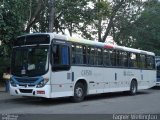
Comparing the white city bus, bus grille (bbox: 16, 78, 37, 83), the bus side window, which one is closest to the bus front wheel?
the white city bus

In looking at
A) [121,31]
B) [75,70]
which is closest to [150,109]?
[75,70]

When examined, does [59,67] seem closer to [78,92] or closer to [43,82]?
[43,82]

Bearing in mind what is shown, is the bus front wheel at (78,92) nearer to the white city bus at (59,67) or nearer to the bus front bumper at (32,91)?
the white city bus at (59,67)

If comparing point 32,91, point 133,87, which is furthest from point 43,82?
point 133,87

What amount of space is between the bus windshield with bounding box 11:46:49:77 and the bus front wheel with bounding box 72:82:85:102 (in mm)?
2244

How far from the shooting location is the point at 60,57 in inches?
643

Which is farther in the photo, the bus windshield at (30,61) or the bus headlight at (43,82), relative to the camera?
the bus windshield at (30,61)

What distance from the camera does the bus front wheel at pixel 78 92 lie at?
1739 centimetres

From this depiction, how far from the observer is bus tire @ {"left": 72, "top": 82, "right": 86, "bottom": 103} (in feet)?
57.1

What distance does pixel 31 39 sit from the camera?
16.7 m

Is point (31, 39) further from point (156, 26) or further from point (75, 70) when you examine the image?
point (156, 26)

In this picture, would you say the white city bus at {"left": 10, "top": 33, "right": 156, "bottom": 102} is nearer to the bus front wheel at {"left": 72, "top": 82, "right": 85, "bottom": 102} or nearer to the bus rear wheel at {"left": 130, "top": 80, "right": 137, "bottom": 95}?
the bus front wheel at {"left": 72, "top": 82, "right": 85, "bottom": 102}

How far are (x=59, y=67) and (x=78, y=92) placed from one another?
6.42 ft

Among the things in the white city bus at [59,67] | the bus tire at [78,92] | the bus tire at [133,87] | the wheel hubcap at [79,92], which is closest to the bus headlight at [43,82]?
the white city bus at [59,67]
